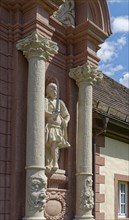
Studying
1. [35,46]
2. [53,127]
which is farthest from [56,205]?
[35,46]

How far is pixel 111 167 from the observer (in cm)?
1058

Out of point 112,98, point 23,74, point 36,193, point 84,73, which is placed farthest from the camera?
point 112,98

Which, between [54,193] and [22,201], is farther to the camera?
[54,193]

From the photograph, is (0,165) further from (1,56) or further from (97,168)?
(97,168)

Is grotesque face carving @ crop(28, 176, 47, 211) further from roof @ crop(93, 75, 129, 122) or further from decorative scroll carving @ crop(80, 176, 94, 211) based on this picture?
roof @ crop(93, 75, 129, 122)

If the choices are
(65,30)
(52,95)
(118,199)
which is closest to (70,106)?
(52,95)

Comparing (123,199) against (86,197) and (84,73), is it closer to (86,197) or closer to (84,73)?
(86,197)

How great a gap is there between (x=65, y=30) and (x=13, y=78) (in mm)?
1842

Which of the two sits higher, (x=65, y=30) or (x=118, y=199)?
(x=65, y=30)

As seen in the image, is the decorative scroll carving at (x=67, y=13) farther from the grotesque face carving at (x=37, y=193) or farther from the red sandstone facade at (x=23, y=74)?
the grotesque face carving at (x=37, y=193)

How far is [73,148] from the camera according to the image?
8.21 metres

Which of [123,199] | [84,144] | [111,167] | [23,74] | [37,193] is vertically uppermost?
[23,74]

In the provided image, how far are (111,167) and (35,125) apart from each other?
420 cm

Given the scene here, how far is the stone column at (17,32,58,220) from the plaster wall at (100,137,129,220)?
3.53 metres
